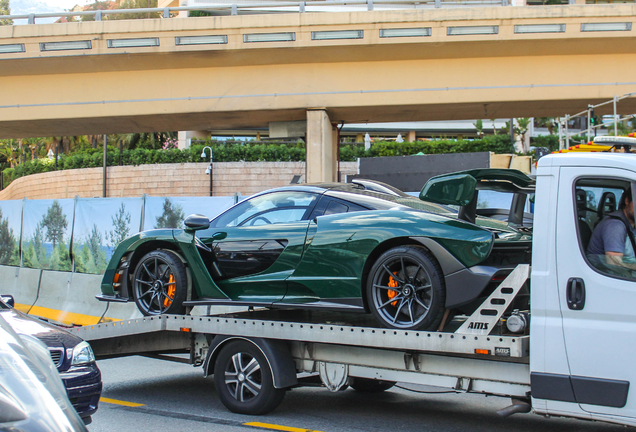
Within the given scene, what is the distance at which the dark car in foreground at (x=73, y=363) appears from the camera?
17.1 ft

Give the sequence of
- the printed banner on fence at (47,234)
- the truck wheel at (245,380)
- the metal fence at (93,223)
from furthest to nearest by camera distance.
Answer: the printed banner on fence at (47,234) → the metal fence at (93,223) → the truck wheel at (245,380)

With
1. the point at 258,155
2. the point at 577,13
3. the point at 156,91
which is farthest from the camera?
the point at 258,155

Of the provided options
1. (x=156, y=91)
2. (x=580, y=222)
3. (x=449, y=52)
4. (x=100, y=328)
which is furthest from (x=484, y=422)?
(x=156, y=91)

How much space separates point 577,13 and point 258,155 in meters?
21.6

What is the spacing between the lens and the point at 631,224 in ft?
14.0

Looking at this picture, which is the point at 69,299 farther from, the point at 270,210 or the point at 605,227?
the point at 605,227

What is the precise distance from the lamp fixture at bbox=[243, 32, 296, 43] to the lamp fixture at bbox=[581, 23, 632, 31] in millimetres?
6998

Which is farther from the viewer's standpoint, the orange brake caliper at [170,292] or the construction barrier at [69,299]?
the construction barrier at [69,299]

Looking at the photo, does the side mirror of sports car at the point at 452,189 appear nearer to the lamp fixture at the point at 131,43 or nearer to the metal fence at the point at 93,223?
the metal fence at the point at 93,223

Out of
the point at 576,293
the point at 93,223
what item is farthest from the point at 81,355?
the point at 93,223

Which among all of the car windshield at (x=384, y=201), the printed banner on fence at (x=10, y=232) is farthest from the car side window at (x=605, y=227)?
the printed banner on fence at (x=10, y=232)

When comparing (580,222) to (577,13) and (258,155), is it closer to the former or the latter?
(577,13)

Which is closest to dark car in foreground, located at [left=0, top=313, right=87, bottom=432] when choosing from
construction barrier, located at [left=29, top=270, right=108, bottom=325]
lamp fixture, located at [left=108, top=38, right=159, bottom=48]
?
construction barrier, located at [left=29, top=270, right=108, bottom=325]

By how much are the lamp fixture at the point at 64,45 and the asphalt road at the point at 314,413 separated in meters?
10.9
